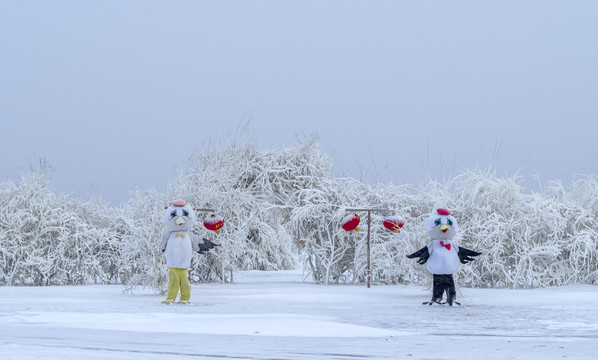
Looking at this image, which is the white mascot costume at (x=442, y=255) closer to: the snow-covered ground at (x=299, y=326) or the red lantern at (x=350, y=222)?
the snow-covered ground at (x=299, y=326)

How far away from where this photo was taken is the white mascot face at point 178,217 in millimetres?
12695

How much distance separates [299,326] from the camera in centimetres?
870

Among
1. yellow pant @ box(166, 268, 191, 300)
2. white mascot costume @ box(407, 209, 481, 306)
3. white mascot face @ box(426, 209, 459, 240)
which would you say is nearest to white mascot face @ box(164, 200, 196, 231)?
yellow pant @ box(166, 268, 191, 300)

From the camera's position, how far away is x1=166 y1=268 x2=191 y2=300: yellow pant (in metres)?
12.4

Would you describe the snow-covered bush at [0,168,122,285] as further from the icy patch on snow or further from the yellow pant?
the icy patch on snow

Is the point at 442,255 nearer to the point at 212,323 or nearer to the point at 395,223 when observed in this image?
the point at 395,223

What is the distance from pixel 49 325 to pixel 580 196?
1386 cm

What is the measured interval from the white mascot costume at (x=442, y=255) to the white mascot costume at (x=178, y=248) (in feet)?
13.0

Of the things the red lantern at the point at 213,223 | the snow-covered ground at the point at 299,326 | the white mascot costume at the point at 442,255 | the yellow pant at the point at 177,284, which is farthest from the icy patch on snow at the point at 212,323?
the red lantern at the point at 213,223

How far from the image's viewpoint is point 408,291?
15.4 m

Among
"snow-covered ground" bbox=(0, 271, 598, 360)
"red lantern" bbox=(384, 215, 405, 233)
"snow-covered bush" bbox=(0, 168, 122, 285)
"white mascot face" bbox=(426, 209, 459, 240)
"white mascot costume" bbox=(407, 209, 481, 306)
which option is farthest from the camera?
"snow-covered bush" bbox=(0, 168, 122, 285)

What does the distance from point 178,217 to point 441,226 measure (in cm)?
468

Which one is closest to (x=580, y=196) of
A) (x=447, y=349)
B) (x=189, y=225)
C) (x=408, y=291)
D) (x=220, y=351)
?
(x=408, y=291)

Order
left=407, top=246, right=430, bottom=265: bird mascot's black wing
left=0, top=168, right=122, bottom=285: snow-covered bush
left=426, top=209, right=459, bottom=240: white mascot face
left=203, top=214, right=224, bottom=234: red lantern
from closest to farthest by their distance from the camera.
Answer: left=426, top=209, right=459, bottom=240: white mascot face → left=407, top=246, right=430, bottom=265: bird mascot's black wing → left=203, top=214, right=224, bottom=234: red lantern → left=0, top=168, right=122, bottom=285: snow-covered bush
